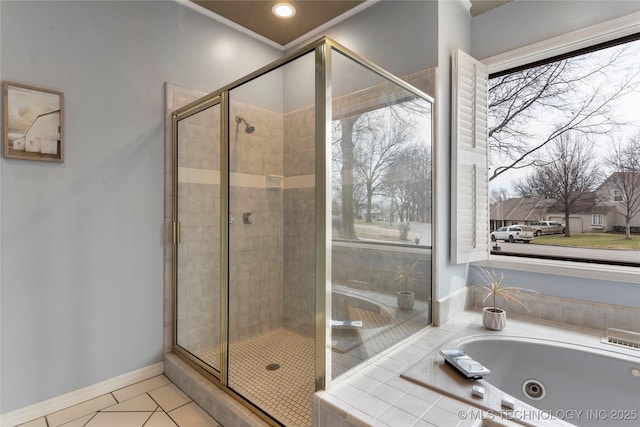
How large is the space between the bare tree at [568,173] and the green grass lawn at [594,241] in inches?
2.0

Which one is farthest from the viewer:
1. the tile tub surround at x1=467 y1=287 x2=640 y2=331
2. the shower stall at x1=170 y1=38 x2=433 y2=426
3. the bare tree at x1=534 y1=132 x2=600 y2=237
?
the bare tree at x1=534 y1=132 x2=600 y2=237

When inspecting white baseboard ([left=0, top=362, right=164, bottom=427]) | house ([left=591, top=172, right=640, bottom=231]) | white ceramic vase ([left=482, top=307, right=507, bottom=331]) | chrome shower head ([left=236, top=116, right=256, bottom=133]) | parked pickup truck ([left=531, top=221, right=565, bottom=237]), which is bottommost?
white baseboard ([left=0, top=362, right=164, bottom=427])

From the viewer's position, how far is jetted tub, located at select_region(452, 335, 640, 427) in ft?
5.27

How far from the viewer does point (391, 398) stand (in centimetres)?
136

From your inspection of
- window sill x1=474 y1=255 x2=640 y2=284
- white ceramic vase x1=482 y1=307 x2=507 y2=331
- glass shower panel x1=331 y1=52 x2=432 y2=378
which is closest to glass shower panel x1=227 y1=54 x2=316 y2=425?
glass shower panel x1=331 y1=52 x2=432 y2=378

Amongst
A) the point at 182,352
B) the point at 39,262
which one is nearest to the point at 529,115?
the point at 182,352

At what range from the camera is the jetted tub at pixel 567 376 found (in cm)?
161

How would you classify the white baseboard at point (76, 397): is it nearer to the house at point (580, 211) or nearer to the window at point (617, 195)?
the house at point (580, 211)

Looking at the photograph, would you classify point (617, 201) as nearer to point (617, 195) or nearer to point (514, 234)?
point (617, 195)

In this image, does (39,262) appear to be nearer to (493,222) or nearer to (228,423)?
(228,423)

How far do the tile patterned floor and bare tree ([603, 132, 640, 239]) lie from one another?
2.74 m

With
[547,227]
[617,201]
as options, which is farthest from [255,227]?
[617,201]

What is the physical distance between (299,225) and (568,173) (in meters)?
1.89

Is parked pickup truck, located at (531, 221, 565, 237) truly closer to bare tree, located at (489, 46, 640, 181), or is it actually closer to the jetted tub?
bare tree, located at (489, 46, 640, 181)
